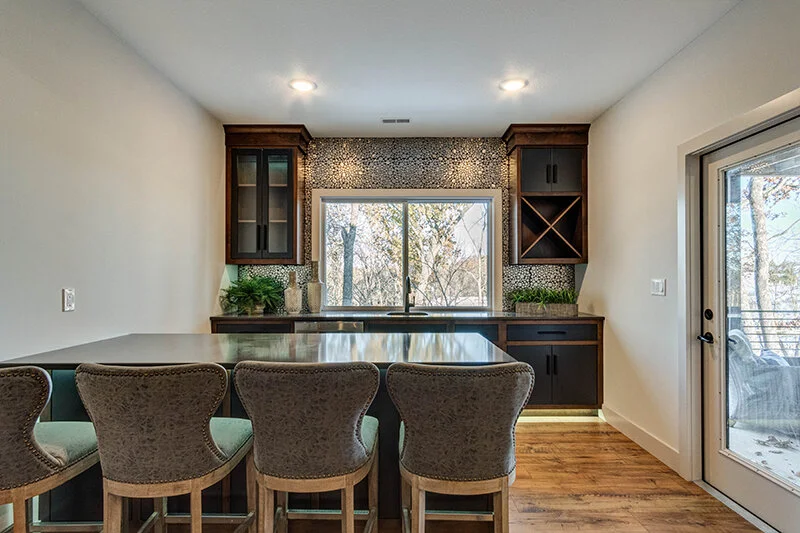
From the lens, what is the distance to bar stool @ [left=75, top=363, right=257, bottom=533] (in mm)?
1452

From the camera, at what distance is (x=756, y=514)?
2.25 metres

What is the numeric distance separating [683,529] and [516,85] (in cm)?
286

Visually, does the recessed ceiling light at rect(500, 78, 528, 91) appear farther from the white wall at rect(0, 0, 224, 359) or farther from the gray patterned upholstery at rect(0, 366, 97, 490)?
the gray patterned upholstery at rect(0, 366, 97, 490)

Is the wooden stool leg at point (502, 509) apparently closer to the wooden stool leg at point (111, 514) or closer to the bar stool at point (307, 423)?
the bar stool at point (307, 423)

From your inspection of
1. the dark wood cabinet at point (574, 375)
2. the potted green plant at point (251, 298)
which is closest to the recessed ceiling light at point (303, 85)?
the potted green plant at point (251, 298)

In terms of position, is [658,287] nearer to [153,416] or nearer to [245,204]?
[153,416]

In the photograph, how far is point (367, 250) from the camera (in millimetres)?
4516

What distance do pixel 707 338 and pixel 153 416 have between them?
2.89 metres

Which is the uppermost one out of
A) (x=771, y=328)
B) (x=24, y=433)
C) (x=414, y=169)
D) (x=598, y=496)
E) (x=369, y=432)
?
(x=414, y=169)

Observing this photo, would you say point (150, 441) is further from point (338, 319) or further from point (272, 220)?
point (272, 220)

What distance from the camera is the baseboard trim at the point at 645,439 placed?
9.34 ft

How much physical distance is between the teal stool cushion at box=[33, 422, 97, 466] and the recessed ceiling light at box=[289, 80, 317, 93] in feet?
7.98

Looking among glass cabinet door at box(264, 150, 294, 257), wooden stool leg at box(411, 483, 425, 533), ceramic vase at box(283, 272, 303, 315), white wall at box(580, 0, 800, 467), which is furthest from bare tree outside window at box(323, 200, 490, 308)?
wooden stool leg at box(411, 483, 425, 533)

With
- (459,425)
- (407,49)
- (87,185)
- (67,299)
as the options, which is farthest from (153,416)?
(407,49)
